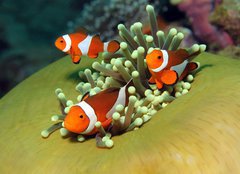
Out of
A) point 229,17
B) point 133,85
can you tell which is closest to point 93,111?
point 133,85

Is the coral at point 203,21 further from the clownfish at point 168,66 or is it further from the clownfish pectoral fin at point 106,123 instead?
the clownfish pectoral fin at point 106,123

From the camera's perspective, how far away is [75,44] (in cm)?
170

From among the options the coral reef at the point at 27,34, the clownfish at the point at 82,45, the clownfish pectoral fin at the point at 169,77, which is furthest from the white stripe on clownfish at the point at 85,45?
the coral reef at the point at 27,34

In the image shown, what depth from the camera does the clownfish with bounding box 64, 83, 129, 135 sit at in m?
1.26

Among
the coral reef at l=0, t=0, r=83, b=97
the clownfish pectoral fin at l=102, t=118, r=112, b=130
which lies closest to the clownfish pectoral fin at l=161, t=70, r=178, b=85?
the clownfish pectoral fin at l=102, t=118, r=112, b=130

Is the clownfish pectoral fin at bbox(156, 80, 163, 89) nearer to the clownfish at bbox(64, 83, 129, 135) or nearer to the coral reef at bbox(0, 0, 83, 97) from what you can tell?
the clownfish at bbox(64, 83, 129, 135)

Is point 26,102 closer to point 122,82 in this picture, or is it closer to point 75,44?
point 75,44

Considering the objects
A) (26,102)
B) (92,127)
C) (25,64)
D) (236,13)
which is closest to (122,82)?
(92,127)

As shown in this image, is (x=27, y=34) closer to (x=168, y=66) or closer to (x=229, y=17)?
(x=229, y=17)

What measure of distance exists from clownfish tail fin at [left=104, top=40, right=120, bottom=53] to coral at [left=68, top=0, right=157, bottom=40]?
5.41ft

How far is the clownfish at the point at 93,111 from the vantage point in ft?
4.14

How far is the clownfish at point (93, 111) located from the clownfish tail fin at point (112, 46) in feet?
0.92

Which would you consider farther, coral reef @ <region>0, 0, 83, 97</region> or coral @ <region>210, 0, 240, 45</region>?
coral reef @ <region>0, 0, 83, 97</region>

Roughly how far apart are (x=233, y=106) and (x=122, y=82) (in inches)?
21.0
